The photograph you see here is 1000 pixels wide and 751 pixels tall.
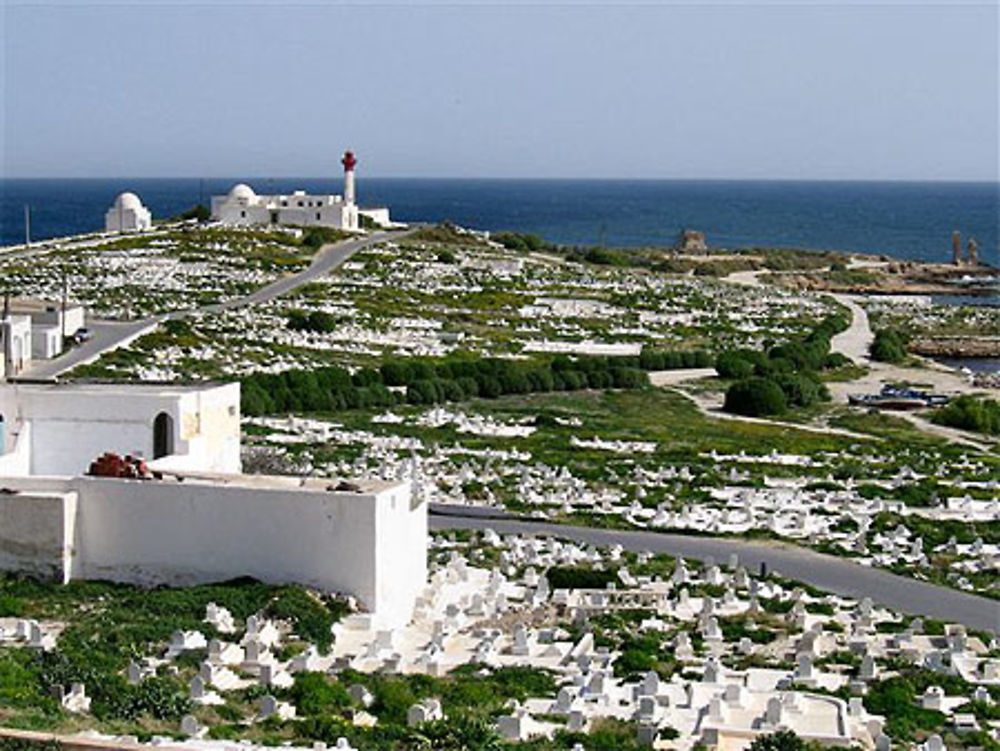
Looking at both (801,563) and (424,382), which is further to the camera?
(424,382)

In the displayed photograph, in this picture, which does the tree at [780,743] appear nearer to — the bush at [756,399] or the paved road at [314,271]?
the bush at [756,399]

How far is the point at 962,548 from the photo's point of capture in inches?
1164

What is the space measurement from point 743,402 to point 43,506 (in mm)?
30647

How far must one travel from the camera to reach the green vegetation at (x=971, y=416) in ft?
160

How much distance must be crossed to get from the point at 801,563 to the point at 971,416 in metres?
23.1

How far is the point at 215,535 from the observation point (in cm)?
2395

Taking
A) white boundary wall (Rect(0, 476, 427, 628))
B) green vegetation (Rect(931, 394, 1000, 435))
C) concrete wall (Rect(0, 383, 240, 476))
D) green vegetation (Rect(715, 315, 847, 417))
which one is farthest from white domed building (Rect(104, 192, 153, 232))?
white boundary wall (Rect(0, 476, 427, 628))

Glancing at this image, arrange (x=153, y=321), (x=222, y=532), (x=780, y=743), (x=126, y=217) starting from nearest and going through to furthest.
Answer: (x=780, y=743), (x=222, y=532), (x=153, y=321), (x=126, y=217)

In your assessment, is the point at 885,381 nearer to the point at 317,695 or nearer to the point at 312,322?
the point at 312,322

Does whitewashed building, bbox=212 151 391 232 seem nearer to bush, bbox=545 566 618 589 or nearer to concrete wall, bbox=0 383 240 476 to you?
concrete wall, bbox=0 383 240 476

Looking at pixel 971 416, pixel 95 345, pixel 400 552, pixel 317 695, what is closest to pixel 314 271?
pixel 95 345

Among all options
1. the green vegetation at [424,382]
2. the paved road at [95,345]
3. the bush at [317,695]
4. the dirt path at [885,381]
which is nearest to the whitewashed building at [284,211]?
the dirt path at [885,381]

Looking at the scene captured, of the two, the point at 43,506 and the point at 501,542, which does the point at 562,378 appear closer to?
the point at 501,542

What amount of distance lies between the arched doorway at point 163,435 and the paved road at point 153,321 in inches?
201
